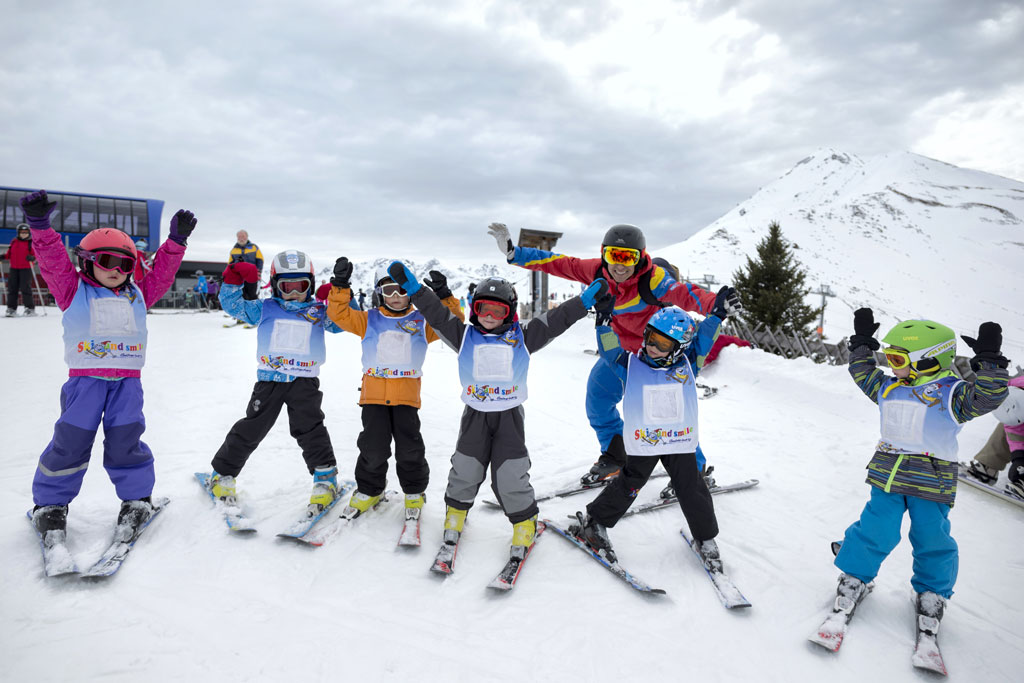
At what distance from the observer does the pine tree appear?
18.3 m

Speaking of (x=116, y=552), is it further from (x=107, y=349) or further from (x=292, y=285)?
(x=292, y=285)

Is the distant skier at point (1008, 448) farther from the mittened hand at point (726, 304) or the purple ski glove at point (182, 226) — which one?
the purple ski glove at point (182, 226)

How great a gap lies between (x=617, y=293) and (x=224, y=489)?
336cm

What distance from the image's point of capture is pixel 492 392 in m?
3.23

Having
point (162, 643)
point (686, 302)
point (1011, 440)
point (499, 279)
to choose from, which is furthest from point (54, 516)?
point (1011, 440)

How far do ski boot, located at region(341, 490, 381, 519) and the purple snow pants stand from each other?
133 cm

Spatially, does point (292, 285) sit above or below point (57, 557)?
above

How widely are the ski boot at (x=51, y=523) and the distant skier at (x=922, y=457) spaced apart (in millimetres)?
4596

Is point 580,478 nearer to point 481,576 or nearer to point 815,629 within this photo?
point 481,576

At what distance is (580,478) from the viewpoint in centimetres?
465

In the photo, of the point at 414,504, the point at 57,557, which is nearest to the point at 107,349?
the point at 57,557

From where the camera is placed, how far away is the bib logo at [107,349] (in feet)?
10.1

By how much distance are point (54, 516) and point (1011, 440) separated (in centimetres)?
755

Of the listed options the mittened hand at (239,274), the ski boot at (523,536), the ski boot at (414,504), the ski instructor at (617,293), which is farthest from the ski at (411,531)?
the mittened hand at (239,274)
